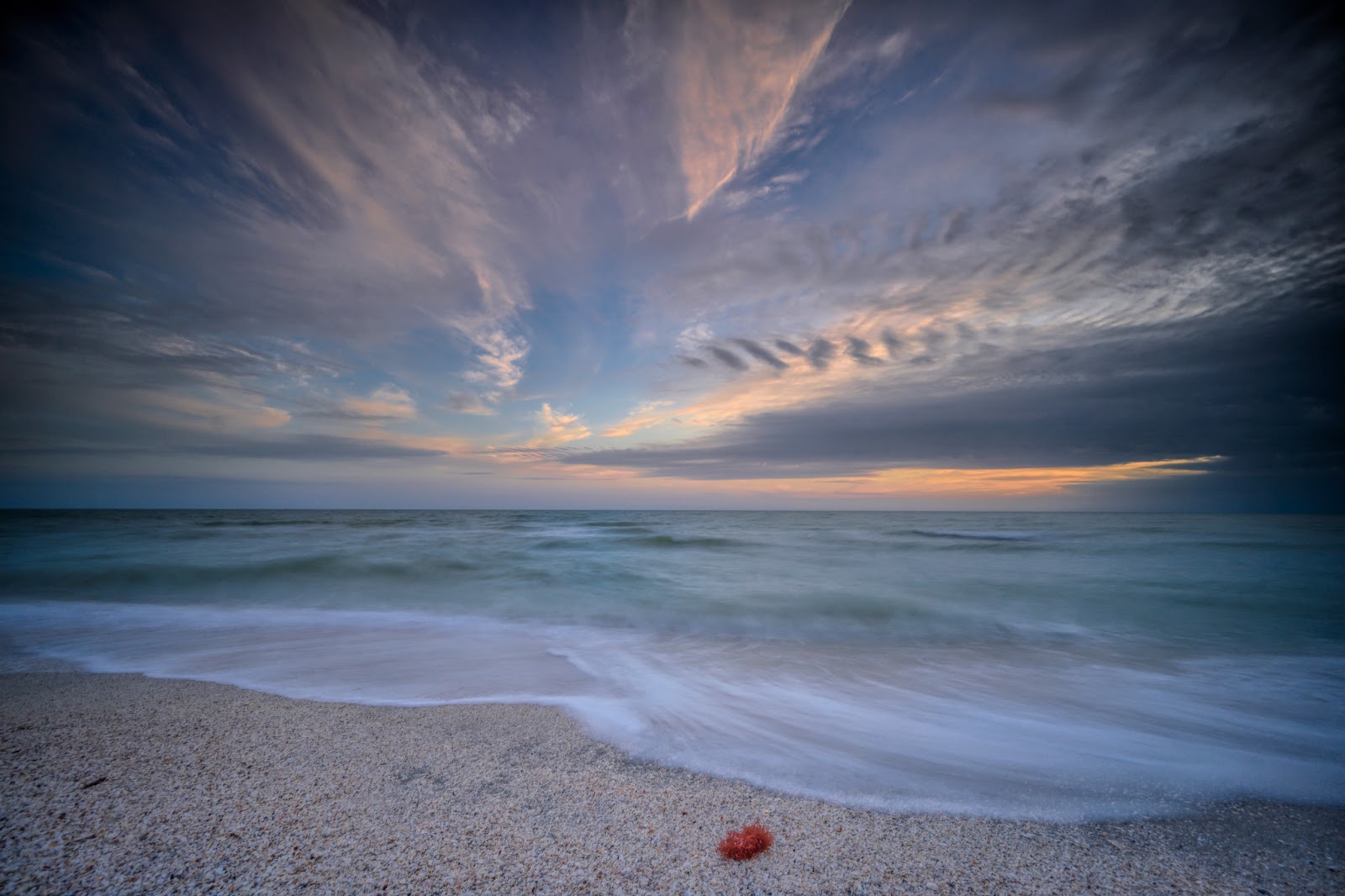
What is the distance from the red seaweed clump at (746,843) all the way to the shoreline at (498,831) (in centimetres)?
4

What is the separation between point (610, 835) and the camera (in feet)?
7.27

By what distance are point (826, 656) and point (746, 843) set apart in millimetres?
4161

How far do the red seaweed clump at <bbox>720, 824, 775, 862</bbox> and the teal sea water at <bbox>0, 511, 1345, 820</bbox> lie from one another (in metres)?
0.63

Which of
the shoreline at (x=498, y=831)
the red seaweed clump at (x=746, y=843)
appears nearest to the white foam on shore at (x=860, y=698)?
the shoreline at (x=498, y=831)

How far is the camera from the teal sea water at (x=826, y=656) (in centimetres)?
314

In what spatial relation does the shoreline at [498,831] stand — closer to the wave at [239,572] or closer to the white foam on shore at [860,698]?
the white foam on shore at [860,698]

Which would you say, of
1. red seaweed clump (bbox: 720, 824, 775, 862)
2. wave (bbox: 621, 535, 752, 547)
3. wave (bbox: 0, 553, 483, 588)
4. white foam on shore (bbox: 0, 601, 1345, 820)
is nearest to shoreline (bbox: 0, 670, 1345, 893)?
red seaweed clump (bbox: 720, 824, 775, 862)

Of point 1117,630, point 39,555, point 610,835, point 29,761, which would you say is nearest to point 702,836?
point 610,835

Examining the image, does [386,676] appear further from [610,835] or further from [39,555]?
[39,555]

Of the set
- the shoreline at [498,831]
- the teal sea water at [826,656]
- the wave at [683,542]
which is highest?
the shoreline at [498,831]

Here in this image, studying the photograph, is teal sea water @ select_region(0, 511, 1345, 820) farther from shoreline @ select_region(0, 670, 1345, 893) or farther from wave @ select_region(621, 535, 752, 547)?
wave @ select_region(621, 535, 752, 547)

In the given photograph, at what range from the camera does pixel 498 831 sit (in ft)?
Result: 7.29

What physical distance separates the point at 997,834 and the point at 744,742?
148 centimetres

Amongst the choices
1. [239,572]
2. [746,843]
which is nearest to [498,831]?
[746,843]
